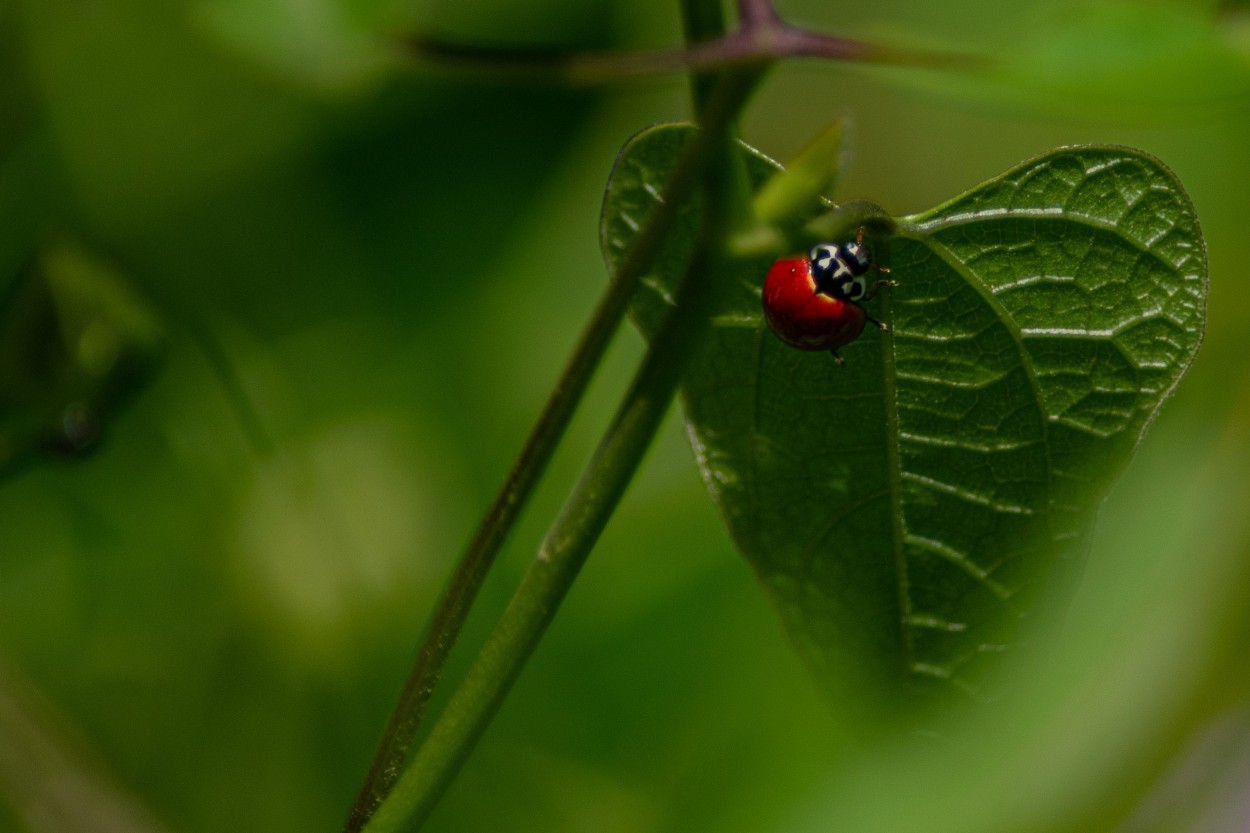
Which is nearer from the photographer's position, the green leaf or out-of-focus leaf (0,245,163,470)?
the green leaf

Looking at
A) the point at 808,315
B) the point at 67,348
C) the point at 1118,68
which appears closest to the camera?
the point at 1118,68

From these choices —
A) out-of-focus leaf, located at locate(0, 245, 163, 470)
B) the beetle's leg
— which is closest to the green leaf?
the beetle's leg

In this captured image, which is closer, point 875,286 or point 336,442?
point 875,286

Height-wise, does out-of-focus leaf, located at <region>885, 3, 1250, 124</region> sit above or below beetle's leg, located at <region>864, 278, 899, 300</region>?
above

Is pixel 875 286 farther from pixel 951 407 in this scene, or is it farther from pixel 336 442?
pixel 336 442

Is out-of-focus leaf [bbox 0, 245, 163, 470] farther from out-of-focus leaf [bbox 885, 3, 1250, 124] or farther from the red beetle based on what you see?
out-of-focus leaf [bbox 885, 3, 1250, 124]

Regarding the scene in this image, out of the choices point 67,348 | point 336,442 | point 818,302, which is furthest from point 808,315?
point 67,348

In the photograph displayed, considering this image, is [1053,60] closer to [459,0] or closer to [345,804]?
[345,804]
